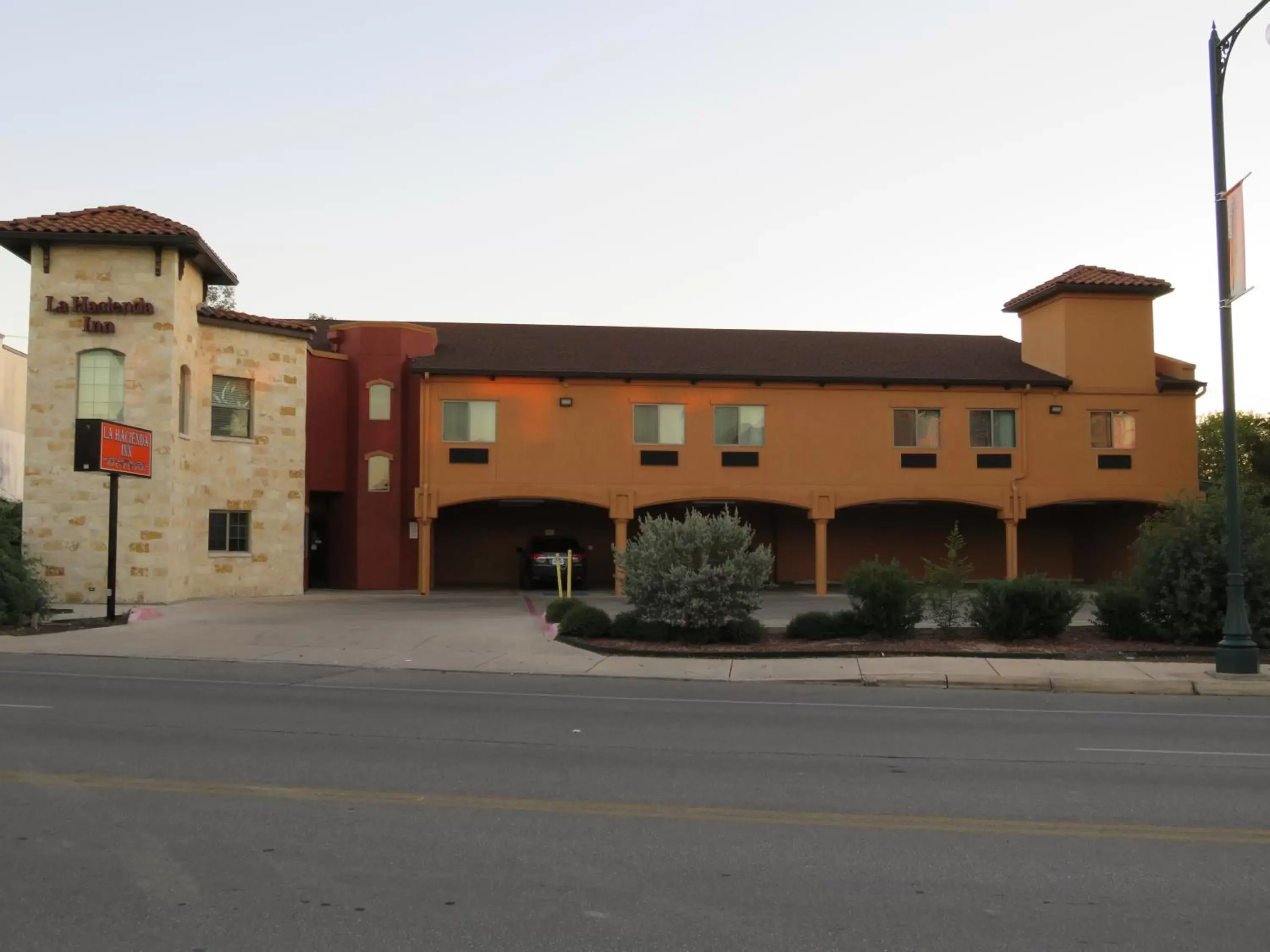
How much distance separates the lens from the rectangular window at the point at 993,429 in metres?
32.8

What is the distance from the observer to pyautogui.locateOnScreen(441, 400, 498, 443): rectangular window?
31359mm

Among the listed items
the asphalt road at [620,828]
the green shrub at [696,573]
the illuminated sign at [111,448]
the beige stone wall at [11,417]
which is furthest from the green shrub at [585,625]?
the beige stone wall at [11,417]

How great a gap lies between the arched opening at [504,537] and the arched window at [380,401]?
193 inches

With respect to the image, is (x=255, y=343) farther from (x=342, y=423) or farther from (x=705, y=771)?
(x=705, y=771)

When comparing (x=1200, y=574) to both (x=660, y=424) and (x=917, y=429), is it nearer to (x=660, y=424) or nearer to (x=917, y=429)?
(x=917, y=429)

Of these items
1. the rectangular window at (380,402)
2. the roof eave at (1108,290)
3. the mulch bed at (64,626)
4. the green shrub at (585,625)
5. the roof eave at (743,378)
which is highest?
the roof eave at (1108,290)

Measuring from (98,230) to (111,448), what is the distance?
5.97 m

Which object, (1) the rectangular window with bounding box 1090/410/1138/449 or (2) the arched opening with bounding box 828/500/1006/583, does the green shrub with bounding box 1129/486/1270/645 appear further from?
(2) the arched opening with bounding box 828/500/1006/583

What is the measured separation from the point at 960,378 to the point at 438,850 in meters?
28.1

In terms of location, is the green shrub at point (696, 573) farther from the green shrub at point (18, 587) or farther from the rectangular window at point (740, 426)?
the rectangular window at point (740, 426)

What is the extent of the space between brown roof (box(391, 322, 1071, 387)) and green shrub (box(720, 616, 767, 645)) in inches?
540

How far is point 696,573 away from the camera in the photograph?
18.6 meters

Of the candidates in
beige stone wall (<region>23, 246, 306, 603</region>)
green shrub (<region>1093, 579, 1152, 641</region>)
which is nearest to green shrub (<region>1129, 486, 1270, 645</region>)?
green shrub (<region>1093, 579, 1152, 641</region>)

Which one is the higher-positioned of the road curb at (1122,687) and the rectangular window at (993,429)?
the rectangular window at (993,429)
